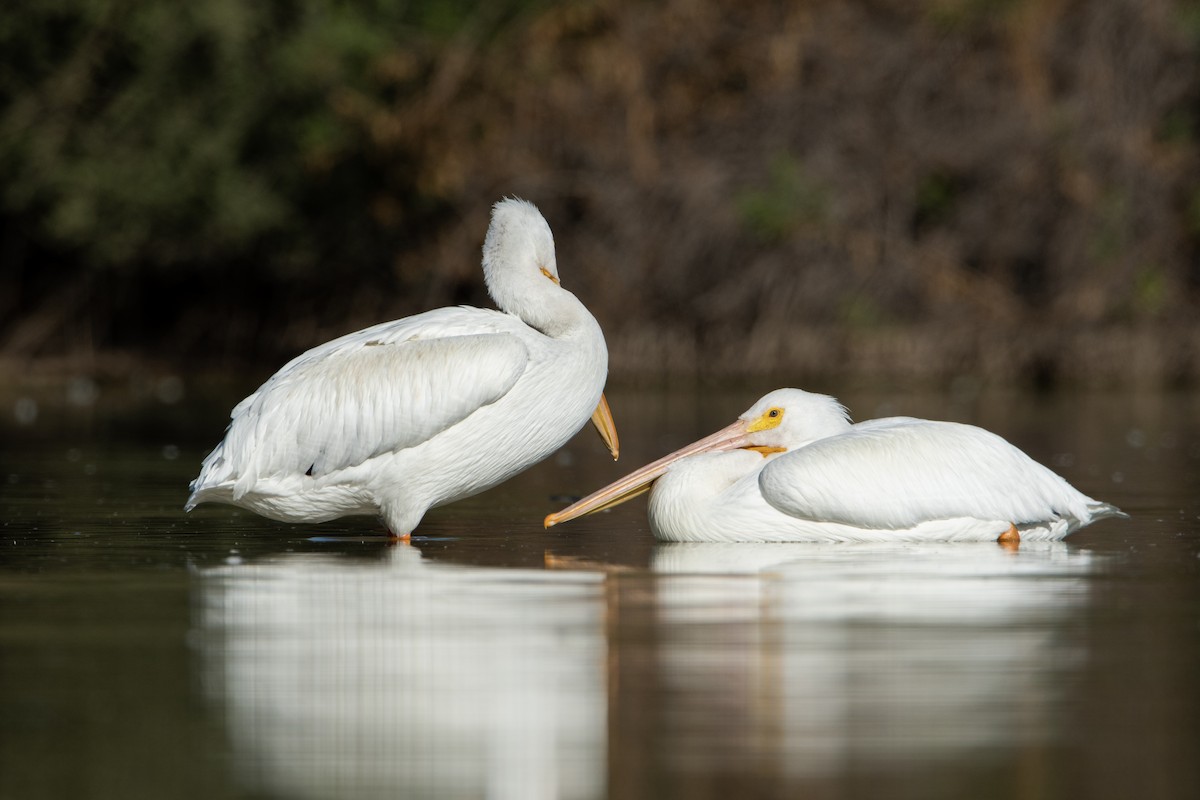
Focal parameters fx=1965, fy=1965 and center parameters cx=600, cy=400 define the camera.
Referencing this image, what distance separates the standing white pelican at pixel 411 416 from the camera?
7039mm

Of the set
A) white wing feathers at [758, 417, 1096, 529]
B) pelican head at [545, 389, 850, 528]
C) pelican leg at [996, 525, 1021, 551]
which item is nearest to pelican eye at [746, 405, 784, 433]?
pelican head at [545, 389, 850, 528]

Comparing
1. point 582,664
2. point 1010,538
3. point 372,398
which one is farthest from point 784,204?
point 582,664

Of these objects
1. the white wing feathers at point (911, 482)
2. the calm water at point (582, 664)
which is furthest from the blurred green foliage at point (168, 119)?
the white wing feathers at point (911, 482)

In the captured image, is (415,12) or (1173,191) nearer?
(1173,191)

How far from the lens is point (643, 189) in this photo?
22.1 m

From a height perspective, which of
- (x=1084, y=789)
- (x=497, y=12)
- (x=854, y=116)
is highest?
(x=497, y=12)

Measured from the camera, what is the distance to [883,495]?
22.9ft

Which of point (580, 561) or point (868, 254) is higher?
point (868, 254)

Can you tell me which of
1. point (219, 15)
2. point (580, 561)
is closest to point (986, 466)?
point (580, 561)

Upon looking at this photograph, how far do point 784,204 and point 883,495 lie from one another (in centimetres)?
1359

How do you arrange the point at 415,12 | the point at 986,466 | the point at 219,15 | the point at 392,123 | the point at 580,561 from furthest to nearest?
the point at 415,12
the point at 392,123
the point at 219,15
the point at 986,466
the point at 580,561

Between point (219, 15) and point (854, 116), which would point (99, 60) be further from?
point (854, 116)

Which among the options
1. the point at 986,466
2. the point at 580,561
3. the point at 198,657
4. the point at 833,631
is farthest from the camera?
the point at 986,466

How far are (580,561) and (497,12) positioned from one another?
19266 mm
